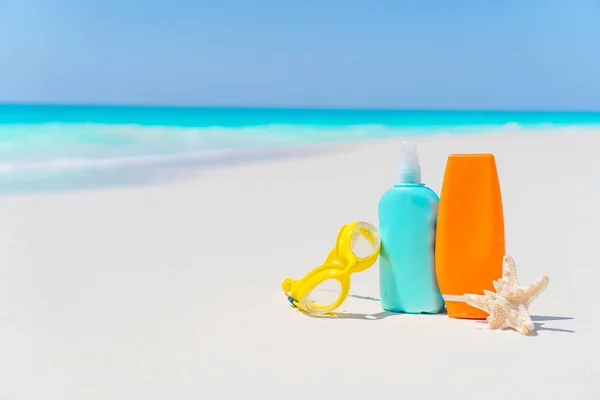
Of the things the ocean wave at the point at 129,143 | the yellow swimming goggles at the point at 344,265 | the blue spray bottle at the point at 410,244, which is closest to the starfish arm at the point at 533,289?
the blue spray bottle at the point at 410,244

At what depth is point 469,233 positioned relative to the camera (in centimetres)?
257

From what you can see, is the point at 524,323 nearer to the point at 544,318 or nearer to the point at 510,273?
the point at 510,273

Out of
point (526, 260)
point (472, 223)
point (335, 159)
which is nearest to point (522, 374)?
point (472, 223)

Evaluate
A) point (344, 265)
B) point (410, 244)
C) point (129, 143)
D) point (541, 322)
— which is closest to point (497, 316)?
point (541, 322)

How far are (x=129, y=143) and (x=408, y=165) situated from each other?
12586mm

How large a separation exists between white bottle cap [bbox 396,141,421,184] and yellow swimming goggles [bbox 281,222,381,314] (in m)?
0.22

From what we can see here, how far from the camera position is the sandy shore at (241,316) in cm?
199

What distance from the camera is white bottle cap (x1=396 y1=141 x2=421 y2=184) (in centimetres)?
270

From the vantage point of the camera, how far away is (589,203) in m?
5.47

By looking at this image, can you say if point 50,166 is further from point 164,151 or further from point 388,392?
point 388,392

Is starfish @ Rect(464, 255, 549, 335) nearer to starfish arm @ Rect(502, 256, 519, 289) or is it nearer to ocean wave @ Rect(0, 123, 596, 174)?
starfish arm @ Rect(502, 256, 519, 289)

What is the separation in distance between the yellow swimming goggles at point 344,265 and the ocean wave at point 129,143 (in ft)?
22.6

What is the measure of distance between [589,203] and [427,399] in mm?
4077

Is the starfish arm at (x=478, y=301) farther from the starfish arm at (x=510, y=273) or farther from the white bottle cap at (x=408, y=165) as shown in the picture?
the white bottle cap at (x=408, y=165)
